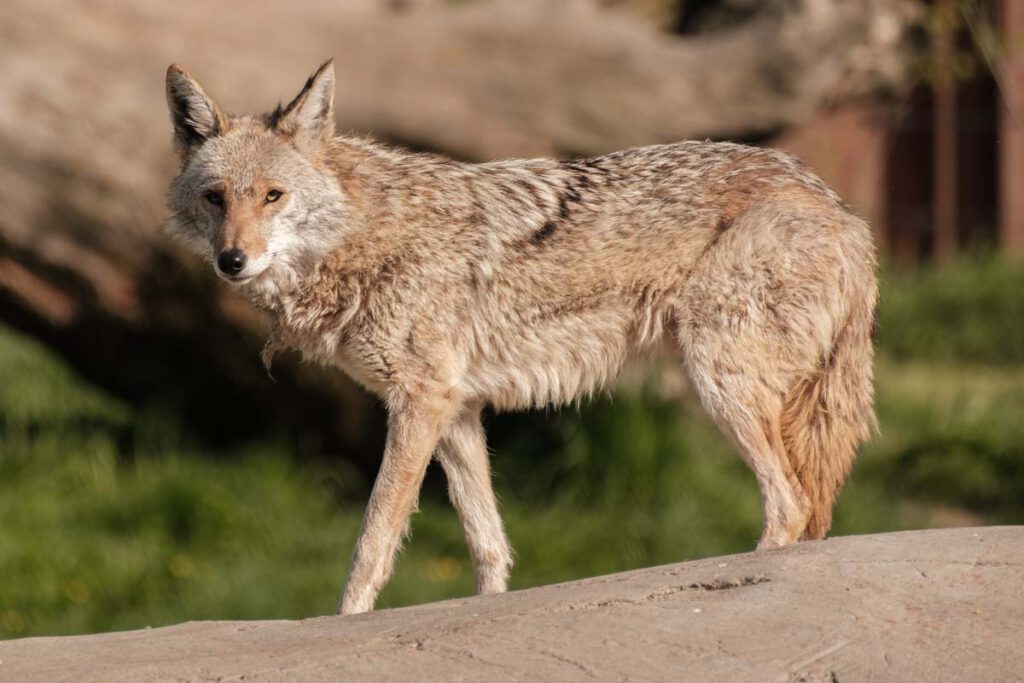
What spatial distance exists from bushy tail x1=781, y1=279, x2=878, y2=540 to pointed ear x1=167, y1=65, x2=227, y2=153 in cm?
226

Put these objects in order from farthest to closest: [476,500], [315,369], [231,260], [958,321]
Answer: [958,321] → [315,369] → [476,500] → [231,260]

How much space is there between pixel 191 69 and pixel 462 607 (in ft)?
16.0

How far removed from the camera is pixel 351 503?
9.29 m

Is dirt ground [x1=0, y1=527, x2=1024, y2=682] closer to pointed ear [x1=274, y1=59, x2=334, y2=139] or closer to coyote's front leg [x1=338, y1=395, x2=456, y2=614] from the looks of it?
coyote's front leg [x1=338, y1=395, x2=456, y2=614]

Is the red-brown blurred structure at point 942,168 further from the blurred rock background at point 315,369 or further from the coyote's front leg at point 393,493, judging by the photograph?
the coyote's front leg at point 393,493

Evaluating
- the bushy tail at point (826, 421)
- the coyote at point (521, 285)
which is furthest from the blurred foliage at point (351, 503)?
the bushy tail at point (826, 421)

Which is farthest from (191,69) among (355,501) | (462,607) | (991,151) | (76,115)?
(991,151)

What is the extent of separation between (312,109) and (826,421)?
214 centimetres

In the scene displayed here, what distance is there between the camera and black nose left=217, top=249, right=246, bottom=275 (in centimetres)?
510

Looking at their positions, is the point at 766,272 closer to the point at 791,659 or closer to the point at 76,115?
the point at 791,659

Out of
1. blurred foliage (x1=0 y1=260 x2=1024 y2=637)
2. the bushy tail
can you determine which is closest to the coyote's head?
the bushy tail

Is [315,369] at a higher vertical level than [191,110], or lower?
lower

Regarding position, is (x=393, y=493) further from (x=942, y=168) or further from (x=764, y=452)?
(x=942, y=168)

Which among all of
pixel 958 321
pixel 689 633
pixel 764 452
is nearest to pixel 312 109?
pixel 764 452
